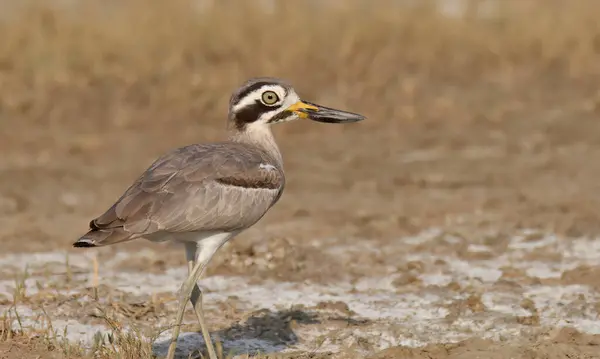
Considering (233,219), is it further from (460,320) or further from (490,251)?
Result: (490,251)

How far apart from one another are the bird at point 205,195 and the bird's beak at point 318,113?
0.41ft

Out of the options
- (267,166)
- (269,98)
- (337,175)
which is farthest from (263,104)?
(337,175)

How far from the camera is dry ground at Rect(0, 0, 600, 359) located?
7.59 meters

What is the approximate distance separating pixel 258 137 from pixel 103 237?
1.36 m

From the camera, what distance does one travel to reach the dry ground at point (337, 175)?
24.9 feet

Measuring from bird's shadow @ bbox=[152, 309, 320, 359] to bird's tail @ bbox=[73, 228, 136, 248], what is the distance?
1.00 meters

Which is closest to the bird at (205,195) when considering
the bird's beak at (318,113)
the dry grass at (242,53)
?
the bird's beak at (318,113)

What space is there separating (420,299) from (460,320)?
0.54 metres

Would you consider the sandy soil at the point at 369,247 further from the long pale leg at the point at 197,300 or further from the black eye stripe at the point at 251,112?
the black eye stripe at the point at 251,112

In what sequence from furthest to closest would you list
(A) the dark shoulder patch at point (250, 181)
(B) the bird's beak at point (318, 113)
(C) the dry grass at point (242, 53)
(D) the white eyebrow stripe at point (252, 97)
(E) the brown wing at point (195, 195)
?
(C) the dry grass at point (242, 53) < (B) the bird's beak at point (318, 113) < (D) the white eyebrow stripe at point (252, 97) < (A) the dark shoulder patch at point (250, 181) < (E) the brown wing at point (195, 195)

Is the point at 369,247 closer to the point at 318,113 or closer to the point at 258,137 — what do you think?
Answer: the point at 318,113

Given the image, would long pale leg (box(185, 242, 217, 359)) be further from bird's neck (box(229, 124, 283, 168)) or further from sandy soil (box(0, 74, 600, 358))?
bird's neck (box(229, 124, 283, 168))

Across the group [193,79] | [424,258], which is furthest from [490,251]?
[193,79]

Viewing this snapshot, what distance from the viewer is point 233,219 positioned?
6469mm
